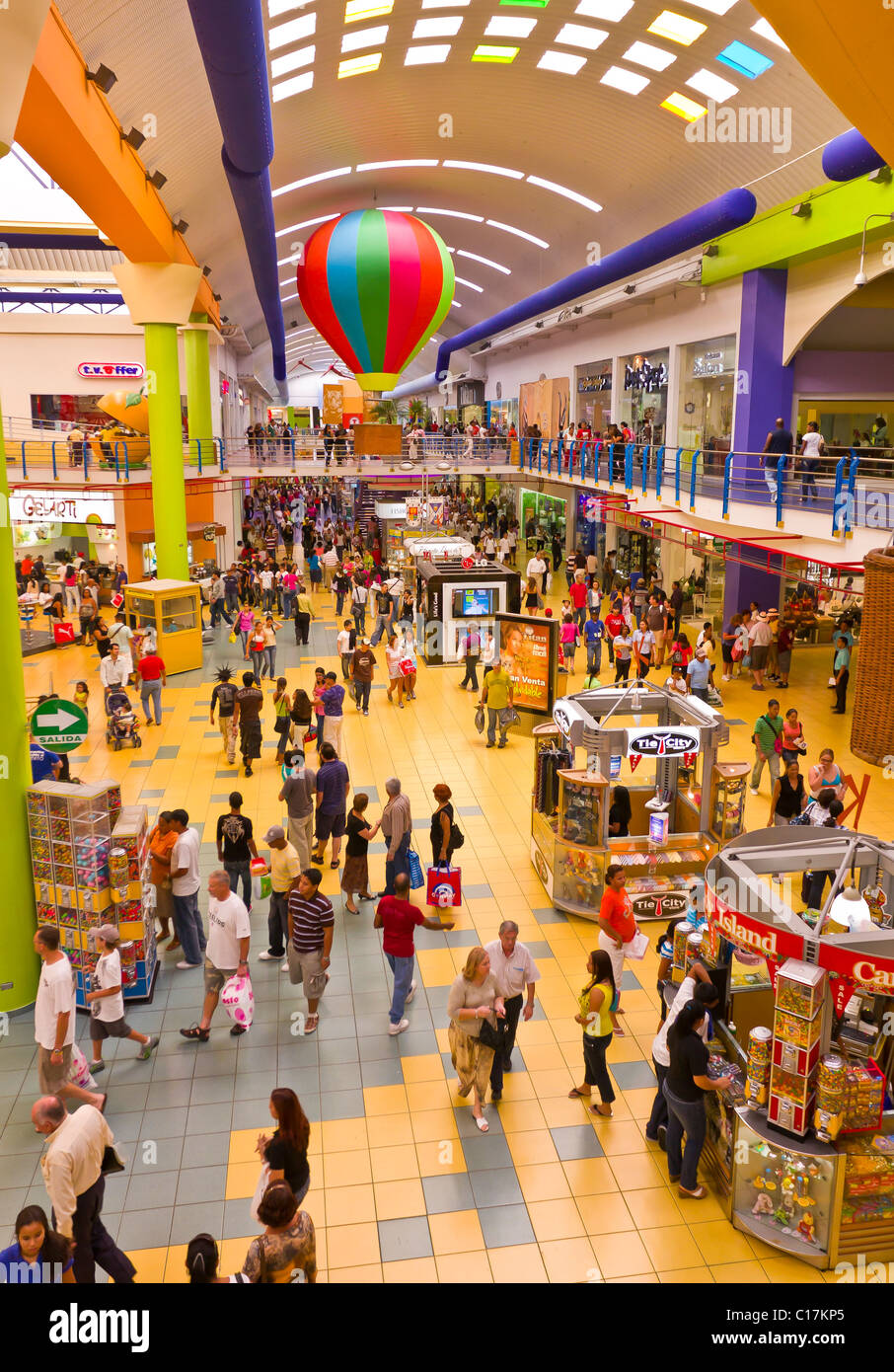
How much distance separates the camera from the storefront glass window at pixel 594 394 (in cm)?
3219

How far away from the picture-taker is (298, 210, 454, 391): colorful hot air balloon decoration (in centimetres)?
2352

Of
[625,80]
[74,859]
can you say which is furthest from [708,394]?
[74,859]

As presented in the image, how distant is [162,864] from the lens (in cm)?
888

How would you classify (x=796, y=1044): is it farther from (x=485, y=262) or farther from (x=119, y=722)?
(x=485, y=262)

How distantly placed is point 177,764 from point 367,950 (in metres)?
6.44

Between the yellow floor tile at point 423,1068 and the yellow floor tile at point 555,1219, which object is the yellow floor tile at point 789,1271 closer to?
the yellow floor tile at point 555,1219

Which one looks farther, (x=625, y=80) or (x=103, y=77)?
(x=625, y=80)

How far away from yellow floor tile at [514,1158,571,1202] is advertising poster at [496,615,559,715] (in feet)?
35.2

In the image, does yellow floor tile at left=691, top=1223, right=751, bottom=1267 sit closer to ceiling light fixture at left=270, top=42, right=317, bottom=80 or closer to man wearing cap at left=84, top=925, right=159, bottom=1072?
man wearing cap at left=84, top=925, right=159, bottom=1072

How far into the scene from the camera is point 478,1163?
679 centimetres

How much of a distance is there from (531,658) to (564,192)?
18.6 metres

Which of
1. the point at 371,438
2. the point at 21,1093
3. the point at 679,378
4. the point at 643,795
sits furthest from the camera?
the point at 371,438

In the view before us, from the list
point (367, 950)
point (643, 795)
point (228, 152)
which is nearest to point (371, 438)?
point (228, 152)
